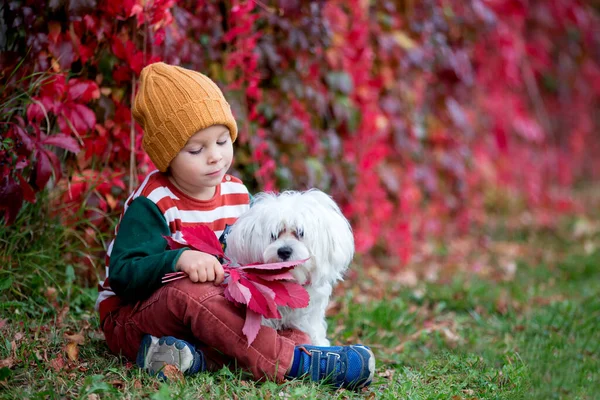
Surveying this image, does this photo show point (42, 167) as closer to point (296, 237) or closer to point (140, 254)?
point (140, 254)

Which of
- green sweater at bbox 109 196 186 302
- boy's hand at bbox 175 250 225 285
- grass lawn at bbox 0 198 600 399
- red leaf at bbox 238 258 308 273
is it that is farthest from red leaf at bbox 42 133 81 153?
red leaf at bbox 238 258 308 273

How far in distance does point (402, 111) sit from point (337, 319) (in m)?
1.99

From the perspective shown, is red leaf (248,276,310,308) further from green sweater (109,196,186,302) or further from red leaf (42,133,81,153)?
red leaf (42,133,81,153)

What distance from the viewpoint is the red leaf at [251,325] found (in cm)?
226

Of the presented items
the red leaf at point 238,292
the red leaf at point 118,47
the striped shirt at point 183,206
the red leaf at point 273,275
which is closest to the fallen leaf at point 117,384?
the striped shirt at point 183,206

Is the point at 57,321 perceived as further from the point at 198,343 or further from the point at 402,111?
the point at 402,111

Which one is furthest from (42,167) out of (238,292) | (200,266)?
(238,292)

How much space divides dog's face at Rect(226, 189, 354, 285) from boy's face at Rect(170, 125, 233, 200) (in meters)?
0.19

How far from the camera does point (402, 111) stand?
4906 millimetres

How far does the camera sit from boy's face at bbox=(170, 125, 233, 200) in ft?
7.93

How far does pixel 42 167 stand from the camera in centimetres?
280

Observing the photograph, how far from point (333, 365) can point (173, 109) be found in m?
1.01

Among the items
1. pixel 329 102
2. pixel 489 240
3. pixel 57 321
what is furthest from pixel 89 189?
pixel 489 240

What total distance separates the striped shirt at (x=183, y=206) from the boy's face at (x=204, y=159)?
0.07 m
